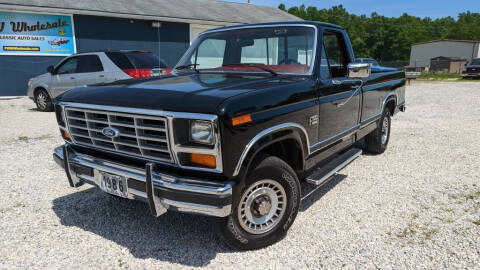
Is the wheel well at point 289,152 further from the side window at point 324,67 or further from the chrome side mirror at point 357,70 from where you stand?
the chrome side mirror at point 357,70

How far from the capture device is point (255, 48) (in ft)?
13.1

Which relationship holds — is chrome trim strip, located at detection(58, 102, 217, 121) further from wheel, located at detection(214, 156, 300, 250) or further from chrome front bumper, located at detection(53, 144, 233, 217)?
wheel, located at detection(214, 156, 300, 250)

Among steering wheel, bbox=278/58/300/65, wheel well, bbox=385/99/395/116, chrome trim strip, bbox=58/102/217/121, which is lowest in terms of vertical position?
wheel well, bbox=385/99/395/116

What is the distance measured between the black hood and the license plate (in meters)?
0.60

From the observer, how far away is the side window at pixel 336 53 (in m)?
4.00

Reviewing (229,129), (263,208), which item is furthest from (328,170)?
(229,129)

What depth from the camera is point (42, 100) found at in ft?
34.9

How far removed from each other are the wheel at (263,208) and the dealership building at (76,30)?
11.2 metres

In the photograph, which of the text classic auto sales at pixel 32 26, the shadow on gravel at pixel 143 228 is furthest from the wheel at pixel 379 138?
the text classic auto sales at pixel 32 26

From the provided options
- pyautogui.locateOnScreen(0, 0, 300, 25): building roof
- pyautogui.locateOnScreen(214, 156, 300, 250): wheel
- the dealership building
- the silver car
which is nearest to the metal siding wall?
the dealership building

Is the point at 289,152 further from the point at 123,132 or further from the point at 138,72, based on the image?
the point at 138,72

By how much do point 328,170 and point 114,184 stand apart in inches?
86.4

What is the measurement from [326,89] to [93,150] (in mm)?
2410

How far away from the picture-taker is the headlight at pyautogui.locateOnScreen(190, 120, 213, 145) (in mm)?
2400
